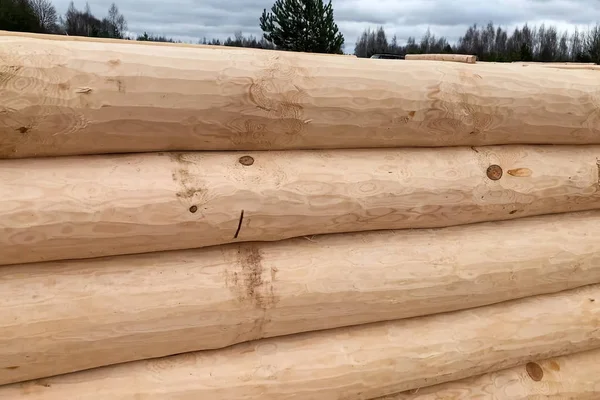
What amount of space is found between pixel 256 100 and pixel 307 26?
2421 centimetres

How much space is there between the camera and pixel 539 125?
2.56m

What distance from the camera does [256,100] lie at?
6.68ft

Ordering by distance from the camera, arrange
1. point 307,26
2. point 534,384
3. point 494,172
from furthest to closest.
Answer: point 307,26 < point 534,384 < point 494,172

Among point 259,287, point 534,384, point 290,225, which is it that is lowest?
A: point 534,384

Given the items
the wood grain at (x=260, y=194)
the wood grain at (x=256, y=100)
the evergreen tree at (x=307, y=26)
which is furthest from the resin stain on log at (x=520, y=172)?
the evergreen tree at (x=307, y=26)

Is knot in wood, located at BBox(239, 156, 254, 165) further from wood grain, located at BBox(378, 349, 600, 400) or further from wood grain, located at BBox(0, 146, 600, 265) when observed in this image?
wood grain, located at BBox(378, 349, 600, 400)

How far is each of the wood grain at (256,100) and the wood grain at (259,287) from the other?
1.42ft

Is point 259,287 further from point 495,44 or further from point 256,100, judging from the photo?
point 495,44

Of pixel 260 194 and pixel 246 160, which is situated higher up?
pixel 246 160

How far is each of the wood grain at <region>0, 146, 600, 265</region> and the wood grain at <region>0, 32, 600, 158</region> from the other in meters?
0.07

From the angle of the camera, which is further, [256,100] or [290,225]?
[290,225]

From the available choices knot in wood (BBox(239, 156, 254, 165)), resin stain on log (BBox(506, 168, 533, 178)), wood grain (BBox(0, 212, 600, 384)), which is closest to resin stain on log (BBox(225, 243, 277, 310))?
wood grain (BBox(0, 212, 600, 384))

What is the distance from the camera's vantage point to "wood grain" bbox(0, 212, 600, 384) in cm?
187

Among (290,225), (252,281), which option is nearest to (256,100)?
(290,225)
